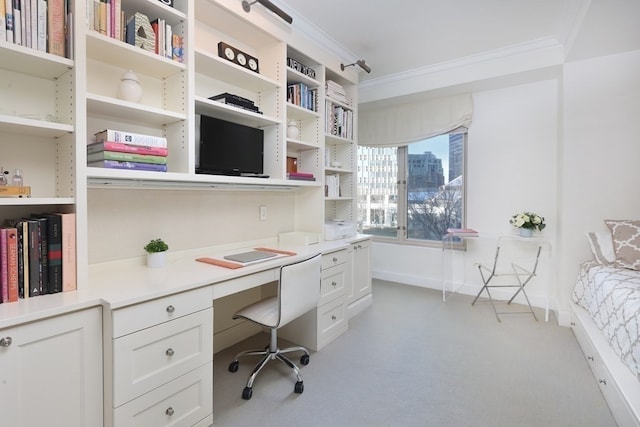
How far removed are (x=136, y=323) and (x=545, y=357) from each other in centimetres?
274

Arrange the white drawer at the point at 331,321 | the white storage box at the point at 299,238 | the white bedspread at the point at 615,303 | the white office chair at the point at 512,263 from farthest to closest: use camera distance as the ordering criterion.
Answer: the white office chair at the point at 512,263 → the white storage box at the point at 299,238 → the white drawer at the point at 331,321 → the white bedspread at the point at 615,303

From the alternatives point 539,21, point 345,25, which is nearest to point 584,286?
point 539,21

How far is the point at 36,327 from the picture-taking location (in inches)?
46.9

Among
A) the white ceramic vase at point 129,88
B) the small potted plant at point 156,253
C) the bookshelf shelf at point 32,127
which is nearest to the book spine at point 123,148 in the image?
the bookshelf shelf at point 32,127

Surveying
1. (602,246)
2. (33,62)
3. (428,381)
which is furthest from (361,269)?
(33,62)

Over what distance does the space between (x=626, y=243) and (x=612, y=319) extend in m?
0.92

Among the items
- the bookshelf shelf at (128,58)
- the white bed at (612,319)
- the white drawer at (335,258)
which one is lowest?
the white bed at (612,319)

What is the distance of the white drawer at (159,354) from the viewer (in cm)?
133

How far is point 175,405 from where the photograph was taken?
5.07 ft

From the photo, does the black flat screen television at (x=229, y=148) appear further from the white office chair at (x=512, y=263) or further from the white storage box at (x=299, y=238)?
the white office chair at (x=512, y=263)

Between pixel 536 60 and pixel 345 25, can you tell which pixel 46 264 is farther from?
pixel 536 60

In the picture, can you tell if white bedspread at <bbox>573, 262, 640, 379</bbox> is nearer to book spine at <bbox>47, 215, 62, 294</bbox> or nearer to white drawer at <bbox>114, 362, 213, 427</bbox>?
white drawer at <bbox>114, 362, 213, 427</bbox>

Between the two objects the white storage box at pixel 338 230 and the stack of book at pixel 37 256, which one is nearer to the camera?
the stack of book at pixel 37 256

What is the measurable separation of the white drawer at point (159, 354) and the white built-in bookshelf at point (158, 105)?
43 cm
